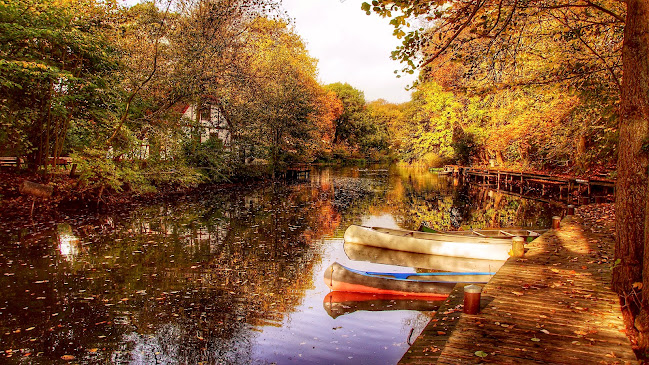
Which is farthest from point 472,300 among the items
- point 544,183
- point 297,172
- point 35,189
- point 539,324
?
point 297,172

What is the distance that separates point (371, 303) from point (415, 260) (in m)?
4.18

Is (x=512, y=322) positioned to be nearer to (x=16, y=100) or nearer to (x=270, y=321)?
(x=270, y=321)

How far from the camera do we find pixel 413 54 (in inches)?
316

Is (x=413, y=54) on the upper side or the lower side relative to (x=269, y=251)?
upper

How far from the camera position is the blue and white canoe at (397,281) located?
9.38 metres

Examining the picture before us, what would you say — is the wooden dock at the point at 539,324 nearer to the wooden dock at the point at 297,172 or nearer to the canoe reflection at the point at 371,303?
the canoe reflection at the point at 371,303

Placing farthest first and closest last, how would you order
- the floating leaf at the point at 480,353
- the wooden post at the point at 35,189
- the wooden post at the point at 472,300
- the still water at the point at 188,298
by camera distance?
the wooden post at the point at 35,189, the still water at the point at 188,298, the wooden post at the point at 472,300, the floating leaf at the point at 480,353

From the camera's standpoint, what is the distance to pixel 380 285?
374 inches

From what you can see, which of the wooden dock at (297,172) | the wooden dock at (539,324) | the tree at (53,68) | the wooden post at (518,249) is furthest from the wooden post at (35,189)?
the wooden dock at (297,172)

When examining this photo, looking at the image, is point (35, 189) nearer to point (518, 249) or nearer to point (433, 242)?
point (433, 242)

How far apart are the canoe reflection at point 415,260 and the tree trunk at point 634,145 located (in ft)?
19.1

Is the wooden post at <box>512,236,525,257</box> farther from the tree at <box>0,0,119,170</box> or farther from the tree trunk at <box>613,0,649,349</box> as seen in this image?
the tree at <box>0,0,119,170</box>

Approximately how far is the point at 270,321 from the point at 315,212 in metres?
14.2

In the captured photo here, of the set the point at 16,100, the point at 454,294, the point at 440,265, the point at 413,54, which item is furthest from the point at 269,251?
the point at 16,100
